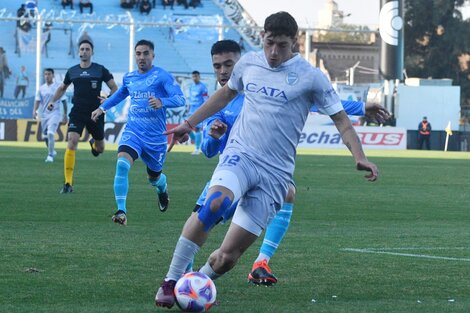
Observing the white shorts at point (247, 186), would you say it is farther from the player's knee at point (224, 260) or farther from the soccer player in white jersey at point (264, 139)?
the player's knee at point (224, 260)

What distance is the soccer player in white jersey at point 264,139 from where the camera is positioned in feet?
25.4

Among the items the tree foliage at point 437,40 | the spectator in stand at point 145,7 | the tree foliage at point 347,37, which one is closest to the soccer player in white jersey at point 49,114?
the spectator in stand at point 145,7

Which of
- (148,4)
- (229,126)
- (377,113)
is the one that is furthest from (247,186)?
(148,4)

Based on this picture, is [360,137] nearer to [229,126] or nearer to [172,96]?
[172,96]

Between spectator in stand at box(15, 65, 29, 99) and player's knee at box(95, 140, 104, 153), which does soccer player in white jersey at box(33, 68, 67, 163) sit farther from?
Result: spectator in stand at box(15, 65, 29, 99)

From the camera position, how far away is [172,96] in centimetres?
1451

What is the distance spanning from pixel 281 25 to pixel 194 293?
5.92 ft

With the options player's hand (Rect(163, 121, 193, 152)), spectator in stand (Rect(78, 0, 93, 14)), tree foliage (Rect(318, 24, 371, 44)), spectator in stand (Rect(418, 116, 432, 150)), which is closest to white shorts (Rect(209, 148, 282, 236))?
player's hand (Rect(163, 121, 193, 152))

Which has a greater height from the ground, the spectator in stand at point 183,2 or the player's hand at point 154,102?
the player's hand at point 154,102

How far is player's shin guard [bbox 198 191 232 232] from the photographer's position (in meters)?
7.55

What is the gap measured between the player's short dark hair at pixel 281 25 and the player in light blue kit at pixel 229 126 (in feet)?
3.03

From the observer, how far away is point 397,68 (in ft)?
217

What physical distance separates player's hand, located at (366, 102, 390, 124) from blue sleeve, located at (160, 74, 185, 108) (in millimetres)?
5823

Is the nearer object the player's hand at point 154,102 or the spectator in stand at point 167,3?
the player's hand at point 154,102
